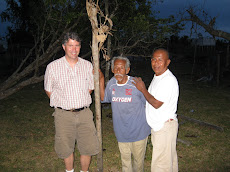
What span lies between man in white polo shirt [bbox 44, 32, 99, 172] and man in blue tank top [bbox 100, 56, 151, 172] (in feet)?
1.55

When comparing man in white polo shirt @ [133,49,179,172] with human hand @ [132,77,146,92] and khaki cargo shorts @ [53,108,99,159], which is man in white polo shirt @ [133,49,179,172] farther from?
khaki cargo shorts @ [53,108,99,159]

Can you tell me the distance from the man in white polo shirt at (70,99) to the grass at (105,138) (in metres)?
1.23

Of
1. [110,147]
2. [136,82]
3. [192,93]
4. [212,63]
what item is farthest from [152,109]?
[212,63]

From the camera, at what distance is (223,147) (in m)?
5.00

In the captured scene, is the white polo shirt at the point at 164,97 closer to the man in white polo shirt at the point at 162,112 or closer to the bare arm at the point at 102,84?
the man in white polo shirt at the point at 162,112

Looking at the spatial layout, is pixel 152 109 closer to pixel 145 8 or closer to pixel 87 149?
pixel 87 149

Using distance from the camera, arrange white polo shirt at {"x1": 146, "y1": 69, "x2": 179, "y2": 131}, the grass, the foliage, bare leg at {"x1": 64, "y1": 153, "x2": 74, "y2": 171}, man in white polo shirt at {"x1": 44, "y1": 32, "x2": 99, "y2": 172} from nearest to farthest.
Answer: white polo shirt at {"x1": 146, "y1": 69, "x2": 179, "y2": 131}, man in white polo shirt at {"x1": 44, "y1": 32, "x2": 99, "y2": 172}, bare leg at {"x1": 64, "y1": 153, "x2": 74, "y2": 171}, the grass, the foliage

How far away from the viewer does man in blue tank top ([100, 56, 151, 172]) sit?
2895mm

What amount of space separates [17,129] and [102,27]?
498 centimetres

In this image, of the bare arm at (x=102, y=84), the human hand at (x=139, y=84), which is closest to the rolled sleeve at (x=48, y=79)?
the bare arm at (x=102, y=84)

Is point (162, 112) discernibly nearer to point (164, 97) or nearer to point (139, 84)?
point (164, 97)

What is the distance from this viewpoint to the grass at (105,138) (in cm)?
427

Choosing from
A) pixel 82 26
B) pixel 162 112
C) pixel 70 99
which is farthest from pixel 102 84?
pixel 82 26

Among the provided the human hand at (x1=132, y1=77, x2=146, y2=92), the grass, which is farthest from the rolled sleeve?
the grass
